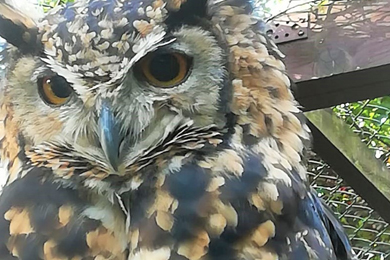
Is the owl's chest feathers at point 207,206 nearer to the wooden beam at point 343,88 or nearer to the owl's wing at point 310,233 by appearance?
the owl's wing at point 310,233

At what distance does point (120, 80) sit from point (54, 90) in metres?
0.11

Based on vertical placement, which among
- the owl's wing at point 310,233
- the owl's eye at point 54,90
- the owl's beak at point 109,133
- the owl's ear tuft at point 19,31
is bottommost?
the owl's wing at point 310,233

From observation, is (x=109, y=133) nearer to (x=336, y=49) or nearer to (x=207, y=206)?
(x=207, y=206)

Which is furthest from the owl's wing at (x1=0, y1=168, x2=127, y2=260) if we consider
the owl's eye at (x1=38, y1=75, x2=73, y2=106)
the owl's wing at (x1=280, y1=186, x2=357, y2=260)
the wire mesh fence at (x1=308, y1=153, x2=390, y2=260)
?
the wire mesh fence at (x1=308, y1=153, x2=390, y2=260)

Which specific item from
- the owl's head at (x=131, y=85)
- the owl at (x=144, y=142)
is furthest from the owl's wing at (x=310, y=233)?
the owl's head at (x=131, y=85)

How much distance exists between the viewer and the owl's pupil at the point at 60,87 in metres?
1.00

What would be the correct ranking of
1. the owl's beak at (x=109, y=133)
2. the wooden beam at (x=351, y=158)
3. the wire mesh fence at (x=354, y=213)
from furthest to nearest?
the wire mesh fence at (x=354, y=213), the wooden beam at (x=351, y=158), the owl's beak at (x=109, y=133)

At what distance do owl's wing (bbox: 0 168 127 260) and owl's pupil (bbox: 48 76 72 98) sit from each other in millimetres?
117

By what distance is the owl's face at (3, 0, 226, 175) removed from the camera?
975 mm

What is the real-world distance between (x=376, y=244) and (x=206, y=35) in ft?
3.14

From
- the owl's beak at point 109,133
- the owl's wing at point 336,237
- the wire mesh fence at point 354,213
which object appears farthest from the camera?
the wire mesh fence at point 354,213

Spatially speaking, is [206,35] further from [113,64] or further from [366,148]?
[366,148]

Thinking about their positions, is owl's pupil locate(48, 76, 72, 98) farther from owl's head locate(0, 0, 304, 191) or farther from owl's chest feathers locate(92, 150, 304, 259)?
owl's chest feathers locate(92, 150, 304, 259)

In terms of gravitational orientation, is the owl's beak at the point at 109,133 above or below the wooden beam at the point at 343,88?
above
